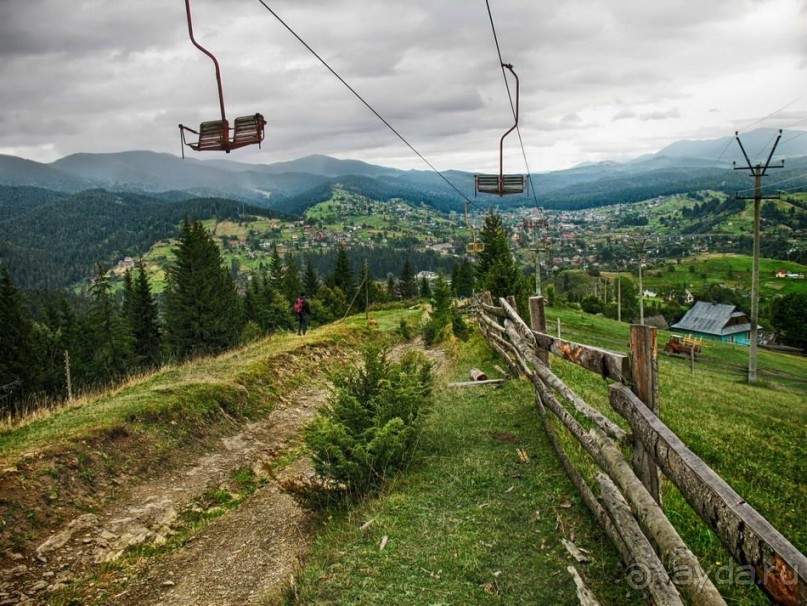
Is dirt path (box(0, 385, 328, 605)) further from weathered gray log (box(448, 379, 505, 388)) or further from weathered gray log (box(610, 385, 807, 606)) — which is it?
weathered gray log (box(448, 379, 505, 388))

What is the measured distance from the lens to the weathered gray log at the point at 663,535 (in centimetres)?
276

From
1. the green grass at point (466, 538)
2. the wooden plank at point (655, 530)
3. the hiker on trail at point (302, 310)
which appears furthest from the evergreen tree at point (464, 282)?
the wooden plank at point (655, 530)

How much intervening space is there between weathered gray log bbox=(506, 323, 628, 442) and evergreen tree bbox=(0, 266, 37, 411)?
47.1 meters

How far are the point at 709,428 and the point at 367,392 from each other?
568 cm

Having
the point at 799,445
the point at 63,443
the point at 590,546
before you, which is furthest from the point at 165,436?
the point at 799,445

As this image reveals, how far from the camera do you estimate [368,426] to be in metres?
7.40

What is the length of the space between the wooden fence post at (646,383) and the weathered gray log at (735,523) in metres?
0.42

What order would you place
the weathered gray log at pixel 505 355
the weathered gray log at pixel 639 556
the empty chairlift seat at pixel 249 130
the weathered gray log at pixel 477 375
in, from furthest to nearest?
the weathered gray log at pixel 477 375
the weathered gray log at pixel 505 355
the empty chairlift seat at pixel 249 130
the weathered gray log at pixel 639 556

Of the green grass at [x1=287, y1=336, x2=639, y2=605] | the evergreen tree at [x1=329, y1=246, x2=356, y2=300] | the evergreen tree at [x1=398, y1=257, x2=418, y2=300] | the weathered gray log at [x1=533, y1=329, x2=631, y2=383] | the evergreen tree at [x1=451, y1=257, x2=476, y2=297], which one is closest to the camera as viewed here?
the green grass at [x1=287, y1=336, x2=639, y2=605]

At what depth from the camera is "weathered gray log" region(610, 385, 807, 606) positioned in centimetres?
207

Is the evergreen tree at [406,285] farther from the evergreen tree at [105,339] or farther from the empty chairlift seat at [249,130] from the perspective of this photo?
the empty chairlift seat at [249,130]

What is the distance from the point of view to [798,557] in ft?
6.75

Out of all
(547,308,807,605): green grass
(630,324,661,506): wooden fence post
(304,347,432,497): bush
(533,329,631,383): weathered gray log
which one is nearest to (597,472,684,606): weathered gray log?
(630,324,661,506): wooden fence post

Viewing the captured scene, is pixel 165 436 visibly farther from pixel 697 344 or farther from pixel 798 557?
pixel 697 344
